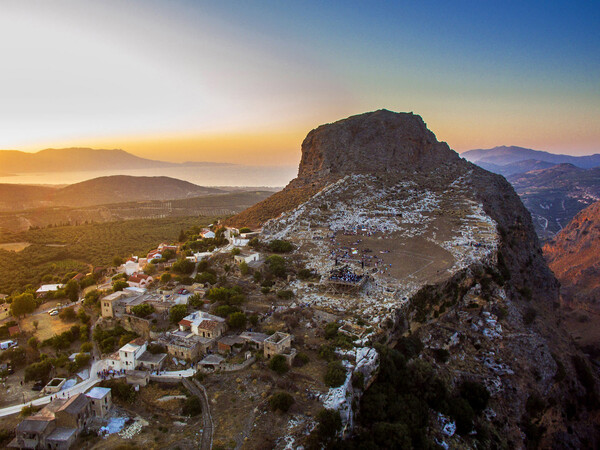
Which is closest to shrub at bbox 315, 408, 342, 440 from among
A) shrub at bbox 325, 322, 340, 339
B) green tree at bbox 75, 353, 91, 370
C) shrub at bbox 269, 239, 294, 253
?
shrub at bbox 325, 322, 340, 339

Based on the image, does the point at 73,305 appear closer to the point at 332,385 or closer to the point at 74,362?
the point at 74,362

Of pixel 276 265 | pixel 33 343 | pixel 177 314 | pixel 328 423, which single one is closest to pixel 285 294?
pixel 276 265

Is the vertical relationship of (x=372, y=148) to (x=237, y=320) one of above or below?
above

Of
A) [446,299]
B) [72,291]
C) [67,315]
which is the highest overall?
[446,299]

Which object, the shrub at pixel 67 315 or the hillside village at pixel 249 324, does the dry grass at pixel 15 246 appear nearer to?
the hillside village at pixel 249 324

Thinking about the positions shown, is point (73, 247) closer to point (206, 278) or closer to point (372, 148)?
point (206, 278)

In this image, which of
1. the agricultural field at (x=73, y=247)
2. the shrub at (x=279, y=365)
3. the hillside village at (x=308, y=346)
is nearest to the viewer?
the hillside village at (x=308, y=346)

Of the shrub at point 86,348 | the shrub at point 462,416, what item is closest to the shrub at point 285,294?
the shrub at point 462,416
